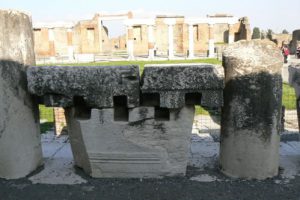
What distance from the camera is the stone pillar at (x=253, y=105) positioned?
3863 millimetres

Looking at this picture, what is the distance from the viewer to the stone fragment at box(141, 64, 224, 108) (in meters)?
3.79

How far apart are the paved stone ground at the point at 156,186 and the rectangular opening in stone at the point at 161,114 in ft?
2.38

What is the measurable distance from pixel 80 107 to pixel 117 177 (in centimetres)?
95

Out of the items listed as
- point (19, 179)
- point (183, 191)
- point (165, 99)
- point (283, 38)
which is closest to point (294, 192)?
point (183, 191)

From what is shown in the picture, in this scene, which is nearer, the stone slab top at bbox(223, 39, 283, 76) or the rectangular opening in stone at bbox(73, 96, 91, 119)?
the stone slab top at bbox(223, 39, 283, 76)

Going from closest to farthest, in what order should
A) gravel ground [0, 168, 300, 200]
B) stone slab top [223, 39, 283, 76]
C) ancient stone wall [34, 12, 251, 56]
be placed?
gravel ground [0, 168, 300, 200] → stone slab top [223, 39, 283, 76] → ancient stone wall [34, 12, 251, 56]

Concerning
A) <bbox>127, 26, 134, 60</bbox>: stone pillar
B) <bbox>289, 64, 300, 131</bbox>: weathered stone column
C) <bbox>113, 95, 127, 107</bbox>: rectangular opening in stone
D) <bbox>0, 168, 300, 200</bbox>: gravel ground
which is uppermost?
<bbox>127, 26, 134, 60</bbox>: stone pillar

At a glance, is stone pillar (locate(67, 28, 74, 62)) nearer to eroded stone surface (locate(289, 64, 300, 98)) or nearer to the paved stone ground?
the paved stone ground

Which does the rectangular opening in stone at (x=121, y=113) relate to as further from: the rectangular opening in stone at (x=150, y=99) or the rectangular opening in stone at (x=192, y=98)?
the rectangular opening in stone at (x=192, y=98)

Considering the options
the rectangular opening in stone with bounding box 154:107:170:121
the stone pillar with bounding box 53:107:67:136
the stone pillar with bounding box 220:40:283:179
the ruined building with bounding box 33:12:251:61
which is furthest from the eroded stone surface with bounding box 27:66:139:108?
the ruined building with bounding box 33:12:251:61

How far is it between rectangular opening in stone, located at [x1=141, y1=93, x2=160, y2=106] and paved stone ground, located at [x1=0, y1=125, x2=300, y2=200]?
91 centimetres

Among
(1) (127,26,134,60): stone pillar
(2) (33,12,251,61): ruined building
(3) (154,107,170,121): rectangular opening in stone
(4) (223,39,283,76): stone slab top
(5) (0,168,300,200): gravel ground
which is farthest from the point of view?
(2) (33,12,251,61): ruined building

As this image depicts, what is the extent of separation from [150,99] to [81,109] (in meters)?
0.89

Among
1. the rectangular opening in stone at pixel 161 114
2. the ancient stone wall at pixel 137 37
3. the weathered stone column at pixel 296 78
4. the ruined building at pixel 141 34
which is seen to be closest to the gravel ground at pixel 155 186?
the rectangular opening in stone at pixel 161 114
